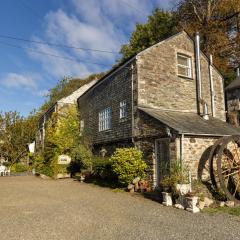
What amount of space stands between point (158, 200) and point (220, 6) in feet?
71.2

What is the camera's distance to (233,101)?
24.0m

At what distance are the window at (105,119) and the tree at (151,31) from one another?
12.8 meters

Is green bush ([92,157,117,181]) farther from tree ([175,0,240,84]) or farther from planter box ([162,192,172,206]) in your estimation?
tree ([175,0,240,84])

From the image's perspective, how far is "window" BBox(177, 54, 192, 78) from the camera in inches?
711

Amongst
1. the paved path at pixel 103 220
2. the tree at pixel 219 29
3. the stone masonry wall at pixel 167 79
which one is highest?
the tree at pixel 219 29

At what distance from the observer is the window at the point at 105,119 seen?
61.8ft

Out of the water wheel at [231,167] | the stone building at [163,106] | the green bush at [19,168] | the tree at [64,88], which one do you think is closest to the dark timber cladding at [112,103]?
the stone building at [163,106]

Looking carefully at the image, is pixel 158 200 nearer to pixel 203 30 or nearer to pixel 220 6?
pixel 203 30

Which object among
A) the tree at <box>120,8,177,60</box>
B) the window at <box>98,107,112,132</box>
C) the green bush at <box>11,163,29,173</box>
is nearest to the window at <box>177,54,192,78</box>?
the window at <box>98,107,112,132</box>

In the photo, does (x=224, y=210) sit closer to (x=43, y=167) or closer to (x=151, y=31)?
(x=43, y=167)

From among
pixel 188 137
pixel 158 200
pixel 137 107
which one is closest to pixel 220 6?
pixel 137 107

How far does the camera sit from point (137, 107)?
51.8 ft

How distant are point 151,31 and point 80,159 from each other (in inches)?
669

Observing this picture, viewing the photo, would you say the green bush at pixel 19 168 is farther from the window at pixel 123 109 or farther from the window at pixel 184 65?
the window at pixel 184 65
